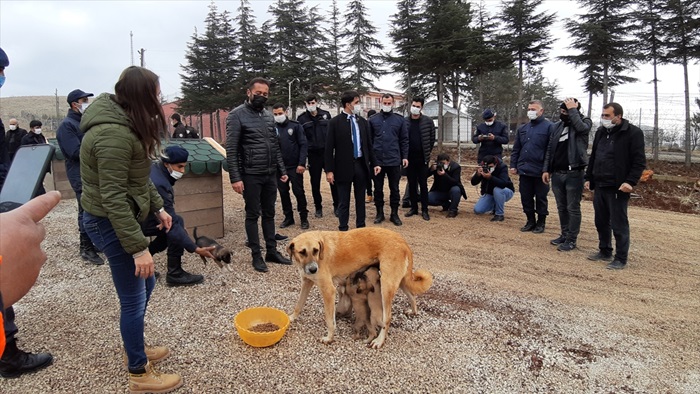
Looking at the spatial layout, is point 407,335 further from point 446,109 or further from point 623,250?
point 446,109

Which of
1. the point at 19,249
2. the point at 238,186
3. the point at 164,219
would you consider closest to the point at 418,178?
the point at 238,186

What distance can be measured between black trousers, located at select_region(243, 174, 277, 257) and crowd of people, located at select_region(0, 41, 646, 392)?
0.05 feet

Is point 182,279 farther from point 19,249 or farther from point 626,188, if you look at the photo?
point 626,188

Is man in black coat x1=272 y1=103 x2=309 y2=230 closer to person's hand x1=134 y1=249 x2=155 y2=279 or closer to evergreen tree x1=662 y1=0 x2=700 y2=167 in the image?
person's hand x1=134 y1=249 x2=155 y2=279

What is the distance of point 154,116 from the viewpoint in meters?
2.30

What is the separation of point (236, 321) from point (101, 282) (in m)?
2.39

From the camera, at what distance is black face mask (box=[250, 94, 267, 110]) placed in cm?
489

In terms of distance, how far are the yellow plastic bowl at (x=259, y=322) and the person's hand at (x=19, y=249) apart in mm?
2019

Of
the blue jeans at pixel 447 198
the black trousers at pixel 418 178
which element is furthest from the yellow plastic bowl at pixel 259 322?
the blue jeans at pixel 447 198

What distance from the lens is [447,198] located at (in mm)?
8836

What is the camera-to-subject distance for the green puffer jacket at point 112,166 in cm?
213

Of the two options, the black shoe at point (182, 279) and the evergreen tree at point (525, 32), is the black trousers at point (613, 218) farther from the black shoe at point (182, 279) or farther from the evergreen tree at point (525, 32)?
the evergreen tree at point (525, 32)

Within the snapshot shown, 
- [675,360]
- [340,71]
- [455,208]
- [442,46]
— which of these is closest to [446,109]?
[340,71]

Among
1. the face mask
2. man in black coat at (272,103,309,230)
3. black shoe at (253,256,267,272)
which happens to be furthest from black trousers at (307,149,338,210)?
the face mask
